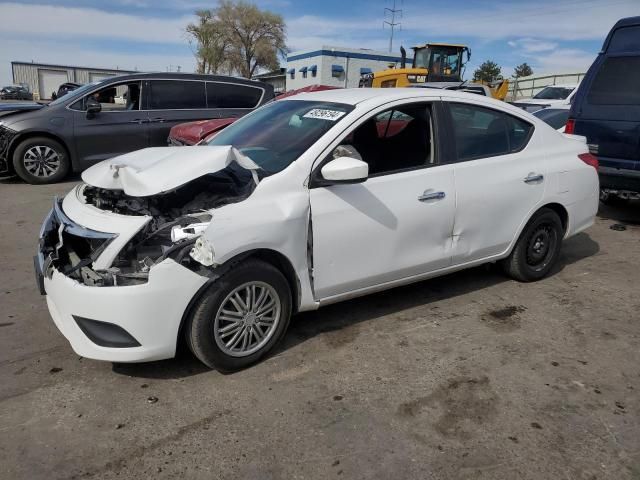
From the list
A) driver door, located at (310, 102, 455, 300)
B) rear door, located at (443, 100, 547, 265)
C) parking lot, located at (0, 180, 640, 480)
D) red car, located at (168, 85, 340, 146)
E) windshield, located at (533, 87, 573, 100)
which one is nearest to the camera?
parking lot, located at (0, 180, 640, 480)

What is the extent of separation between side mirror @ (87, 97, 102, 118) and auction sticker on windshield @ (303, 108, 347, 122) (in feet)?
19.7

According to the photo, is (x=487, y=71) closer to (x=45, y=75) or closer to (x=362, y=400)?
(x=45, y=75)

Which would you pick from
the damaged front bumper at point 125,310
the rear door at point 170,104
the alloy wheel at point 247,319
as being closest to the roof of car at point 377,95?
the alloy wheel at point 247,319

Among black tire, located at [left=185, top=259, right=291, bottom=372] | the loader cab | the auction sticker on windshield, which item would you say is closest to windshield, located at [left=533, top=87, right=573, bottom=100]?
the loader cab

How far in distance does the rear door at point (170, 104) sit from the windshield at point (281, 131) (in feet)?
16.8

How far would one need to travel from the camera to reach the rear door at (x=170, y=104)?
8.95 meters

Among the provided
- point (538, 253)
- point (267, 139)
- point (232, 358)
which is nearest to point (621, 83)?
point (538, 253)

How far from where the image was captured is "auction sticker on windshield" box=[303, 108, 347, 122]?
354 cm

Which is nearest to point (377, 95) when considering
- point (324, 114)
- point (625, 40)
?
point (324, 114)

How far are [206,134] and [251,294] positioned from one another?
4673 mm

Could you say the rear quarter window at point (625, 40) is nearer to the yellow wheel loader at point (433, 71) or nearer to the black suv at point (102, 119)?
the black suv at point (102, 119)

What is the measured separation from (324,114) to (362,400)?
1933 mm

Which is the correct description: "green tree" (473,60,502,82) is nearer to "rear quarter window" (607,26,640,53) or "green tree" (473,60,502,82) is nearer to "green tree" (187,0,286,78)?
"green tree" (187,0,286,78)

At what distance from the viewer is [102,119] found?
865 centimetres
